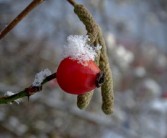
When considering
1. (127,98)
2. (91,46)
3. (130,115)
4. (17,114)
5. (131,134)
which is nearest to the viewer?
(91,46)

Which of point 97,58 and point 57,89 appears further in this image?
point 57,89

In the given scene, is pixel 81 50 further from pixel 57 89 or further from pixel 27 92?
pixel 57 89

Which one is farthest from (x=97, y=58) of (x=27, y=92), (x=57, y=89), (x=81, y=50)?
(x=57, y=89)

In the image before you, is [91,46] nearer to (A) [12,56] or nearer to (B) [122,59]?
(A) [12,56]

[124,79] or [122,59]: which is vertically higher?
[124,79]

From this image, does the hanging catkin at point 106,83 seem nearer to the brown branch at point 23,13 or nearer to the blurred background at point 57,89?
the brown branch at point 23,13

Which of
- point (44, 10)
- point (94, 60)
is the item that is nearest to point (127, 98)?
point (44, 10)
